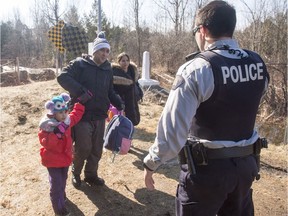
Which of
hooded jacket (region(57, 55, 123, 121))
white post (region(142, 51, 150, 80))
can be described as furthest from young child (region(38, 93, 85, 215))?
white post (region(142, 51, 150, 80))

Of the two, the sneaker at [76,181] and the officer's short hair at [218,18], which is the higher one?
the officer's short hair at [218,18]

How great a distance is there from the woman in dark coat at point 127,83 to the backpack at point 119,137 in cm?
124

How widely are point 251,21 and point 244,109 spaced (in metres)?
12.9

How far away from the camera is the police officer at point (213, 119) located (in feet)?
6.18

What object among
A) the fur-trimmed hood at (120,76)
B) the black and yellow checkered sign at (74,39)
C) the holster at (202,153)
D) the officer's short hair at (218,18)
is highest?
the black and yellow checkered sign at (74,39)

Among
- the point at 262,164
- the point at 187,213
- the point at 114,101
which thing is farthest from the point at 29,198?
the point at 262,164

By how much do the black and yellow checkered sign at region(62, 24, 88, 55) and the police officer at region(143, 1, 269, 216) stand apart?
1068cm

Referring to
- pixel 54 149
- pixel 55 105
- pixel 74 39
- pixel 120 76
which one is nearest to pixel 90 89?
pixel 55 105

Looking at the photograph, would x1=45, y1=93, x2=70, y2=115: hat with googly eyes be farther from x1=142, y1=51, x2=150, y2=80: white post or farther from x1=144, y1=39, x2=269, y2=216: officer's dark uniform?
x1=142, y1=51, x2=150, y2=80: white post

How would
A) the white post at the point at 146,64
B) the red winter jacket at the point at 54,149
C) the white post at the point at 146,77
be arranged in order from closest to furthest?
the red winter jacket at the point at 54,149
the white post at the point at 146,77
the white post at the point at 146,64

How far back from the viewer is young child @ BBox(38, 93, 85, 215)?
131 inches

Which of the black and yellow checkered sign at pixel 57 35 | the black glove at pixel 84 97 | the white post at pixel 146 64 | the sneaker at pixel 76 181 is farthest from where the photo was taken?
the black and yellow checkered sign at pixel 57 35

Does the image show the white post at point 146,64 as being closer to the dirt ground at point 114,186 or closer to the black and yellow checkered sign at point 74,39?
the black and yellow checkered sign at point 74,39

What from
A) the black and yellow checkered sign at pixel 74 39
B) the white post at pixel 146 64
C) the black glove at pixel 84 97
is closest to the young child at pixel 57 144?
the black glove at pixel 84 97
